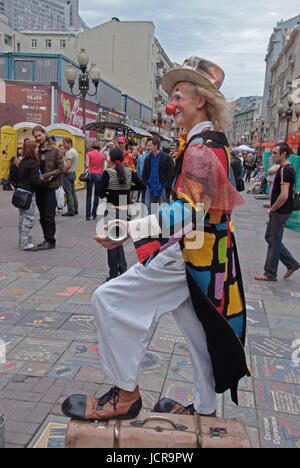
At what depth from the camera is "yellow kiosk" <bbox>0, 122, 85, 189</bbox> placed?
15.2 metres

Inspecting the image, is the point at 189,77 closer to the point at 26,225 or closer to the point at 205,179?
the point at 205,179

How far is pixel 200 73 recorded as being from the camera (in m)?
2.18

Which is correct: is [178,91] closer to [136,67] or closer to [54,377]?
[54,377]

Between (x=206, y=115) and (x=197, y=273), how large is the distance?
2.71 ft

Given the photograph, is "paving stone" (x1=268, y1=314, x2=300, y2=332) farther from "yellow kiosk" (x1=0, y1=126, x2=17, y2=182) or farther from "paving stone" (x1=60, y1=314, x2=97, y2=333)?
"yellow kiosk" (x1=0, y1=126, x2=17, y2=182)

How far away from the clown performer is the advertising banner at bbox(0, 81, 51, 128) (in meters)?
18.0

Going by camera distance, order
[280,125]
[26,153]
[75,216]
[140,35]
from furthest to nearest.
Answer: [280,125] < [140,35] < [75,216] < [26,153]

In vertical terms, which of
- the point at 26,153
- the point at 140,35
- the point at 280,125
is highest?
the point at 140,35

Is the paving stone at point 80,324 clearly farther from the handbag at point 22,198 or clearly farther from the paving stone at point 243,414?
the handbag at point 22,198

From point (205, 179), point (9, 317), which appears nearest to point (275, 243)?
point (9, 317)

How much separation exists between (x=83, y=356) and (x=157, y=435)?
163 centimetres

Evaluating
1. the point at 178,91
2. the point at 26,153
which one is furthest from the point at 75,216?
the point at 178,91

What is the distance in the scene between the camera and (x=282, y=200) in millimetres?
5668

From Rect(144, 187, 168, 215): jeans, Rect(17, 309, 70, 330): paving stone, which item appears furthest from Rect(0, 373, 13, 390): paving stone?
Rect(144, 187, 168, 215): jeans
